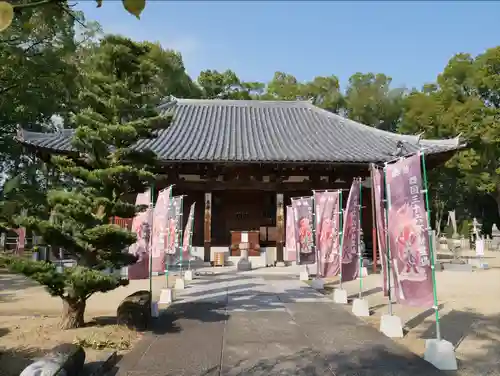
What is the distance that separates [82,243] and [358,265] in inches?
227

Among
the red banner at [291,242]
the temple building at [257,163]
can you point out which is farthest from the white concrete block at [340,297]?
the temple building at [257,163]

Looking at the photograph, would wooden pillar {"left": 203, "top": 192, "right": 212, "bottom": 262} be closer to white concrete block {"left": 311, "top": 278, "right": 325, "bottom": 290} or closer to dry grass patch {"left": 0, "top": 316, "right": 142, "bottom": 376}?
white concrete block {"left": 311, "top": 278, "right": 325, "bottom": 290}

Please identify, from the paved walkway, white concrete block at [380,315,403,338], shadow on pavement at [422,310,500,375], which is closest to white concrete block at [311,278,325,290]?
the paved walkway

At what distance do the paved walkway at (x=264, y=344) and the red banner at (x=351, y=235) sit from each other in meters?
0.90

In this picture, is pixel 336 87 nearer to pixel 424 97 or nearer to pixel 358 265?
pixel 424 97

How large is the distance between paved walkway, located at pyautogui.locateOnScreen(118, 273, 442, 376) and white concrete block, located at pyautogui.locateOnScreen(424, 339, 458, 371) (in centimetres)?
12

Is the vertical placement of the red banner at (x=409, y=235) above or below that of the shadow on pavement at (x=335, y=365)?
above

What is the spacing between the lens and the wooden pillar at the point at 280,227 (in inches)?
623

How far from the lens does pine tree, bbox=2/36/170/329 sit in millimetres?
5754

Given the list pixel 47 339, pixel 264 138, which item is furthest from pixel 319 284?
pixel 264 138

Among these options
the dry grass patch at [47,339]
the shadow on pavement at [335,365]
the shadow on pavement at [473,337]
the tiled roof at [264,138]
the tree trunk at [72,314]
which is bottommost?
the shadow on pavement at [473,337]

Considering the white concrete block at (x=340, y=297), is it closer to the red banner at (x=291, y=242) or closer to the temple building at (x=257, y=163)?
the red banner at (x=291, y=242)

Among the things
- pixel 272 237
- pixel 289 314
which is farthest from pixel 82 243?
pixel 272 237

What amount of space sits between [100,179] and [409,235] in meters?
4.73
